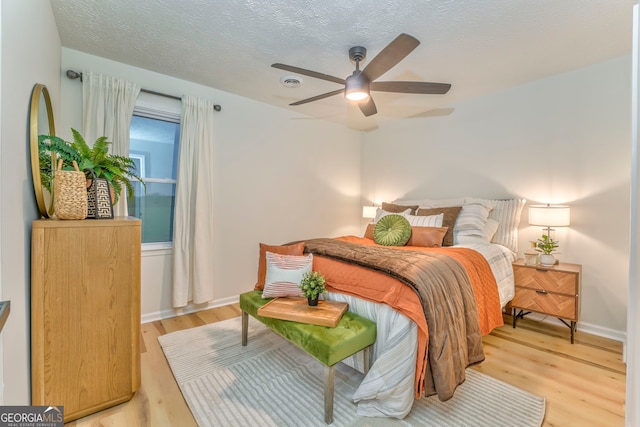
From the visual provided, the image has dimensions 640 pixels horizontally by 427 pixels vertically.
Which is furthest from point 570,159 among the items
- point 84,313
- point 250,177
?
point 84,313

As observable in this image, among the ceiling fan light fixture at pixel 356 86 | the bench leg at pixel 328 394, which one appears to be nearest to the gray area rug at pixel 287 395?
the bench leg at pixel 328 394

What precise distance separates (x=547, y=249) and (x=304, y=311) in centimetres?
242

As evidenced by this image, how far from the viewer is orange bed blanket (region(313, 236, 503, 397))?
1585 mm

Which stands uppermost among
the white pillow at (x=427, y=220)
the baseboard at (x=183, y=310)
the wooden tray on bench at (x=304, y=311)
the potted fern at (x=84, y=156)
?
the potted fern at (x=84, y=156)

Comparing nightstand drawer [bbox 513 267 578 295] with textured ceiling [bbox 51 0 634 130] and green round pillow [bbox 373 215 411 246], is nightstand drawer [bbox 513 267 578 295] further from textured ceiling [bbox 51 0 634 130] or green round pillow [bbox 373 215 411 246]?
textured ceiling [bbox 51 0 634 130]

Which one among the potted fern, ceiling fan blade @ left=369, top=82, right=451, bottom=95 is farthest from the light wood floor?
ceiling fan blade @ left=369, top=82, right=451, bottom=95

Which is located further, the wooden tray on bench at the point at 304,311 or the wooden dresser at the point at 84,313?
the wooden tray on bench at the point at 304,311

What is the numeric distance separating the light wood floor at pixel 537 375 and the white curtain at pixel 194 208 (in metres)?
0.36

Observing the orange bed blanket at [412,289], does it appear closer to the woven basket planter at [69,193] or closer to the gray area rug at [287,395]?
the gray area rug at [287,395]

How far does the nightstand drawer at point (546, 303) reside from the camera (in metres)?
2.45

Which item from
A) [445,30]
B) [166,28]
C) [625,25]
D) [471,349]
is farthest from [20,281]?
[625,25]

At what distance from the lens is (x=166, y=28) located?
84.5 inches

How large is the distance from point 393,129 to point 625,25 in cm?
255

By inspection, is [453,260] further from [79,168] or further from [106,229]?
[79,168]
